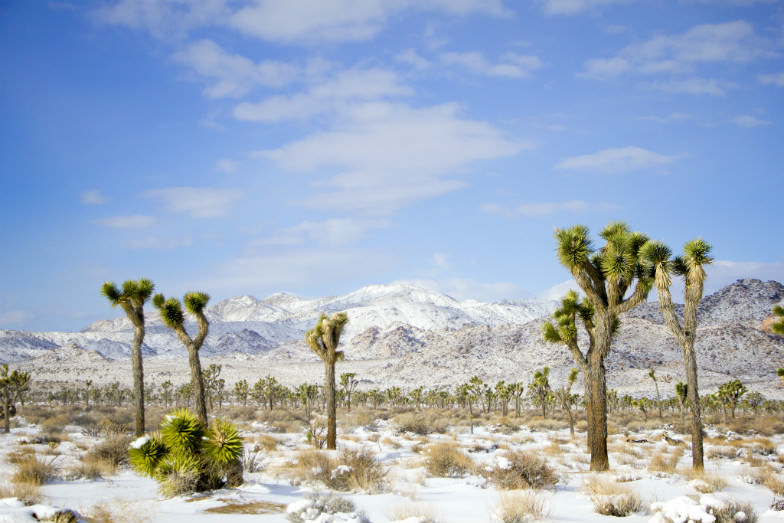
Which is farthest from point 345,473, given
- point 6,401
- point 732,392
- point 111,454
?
point 732,392

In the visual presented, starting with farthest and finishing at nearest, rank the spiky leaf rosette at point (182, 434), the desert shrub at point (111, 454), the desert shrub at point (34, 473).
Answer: the desert shrub at point (111, 454)
the desert shrub at point (34, 473)
the spiky leaf rosette at point (182, 434)

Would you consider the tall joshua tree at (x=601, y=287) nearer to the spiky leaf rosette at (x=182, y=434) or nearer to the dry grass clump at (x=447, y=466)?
the dry grass clump at (x=447, y=466)

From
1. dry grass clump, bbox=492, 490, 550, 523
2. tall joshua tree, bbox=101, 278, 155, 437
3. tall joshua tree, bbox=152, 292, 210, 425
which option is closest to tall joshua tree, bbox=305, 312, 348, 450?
tall joshua tree, bbox=152, 292, 210, 425

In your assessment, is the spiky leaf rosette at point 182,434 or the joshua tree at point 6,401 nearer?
the spiky leaf rosette at point 182,434

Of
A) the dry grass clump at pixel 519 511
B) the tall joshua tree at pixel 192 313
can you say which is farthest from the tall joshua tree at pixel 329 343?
the dry grass clump at pixel 519 511

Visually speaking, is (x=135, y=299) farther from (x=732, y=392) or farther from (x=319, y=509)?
(x=732, y=392)

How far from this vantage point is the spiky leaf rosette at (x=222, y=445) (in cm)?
1116

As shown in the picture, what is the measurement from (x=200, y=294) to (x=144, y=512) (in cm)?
1403

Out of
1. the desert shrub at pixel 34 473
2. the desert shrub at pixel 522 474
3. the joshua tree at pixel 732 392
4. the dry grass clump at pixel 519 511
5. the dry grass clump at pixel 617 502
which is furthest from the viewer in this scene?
the joshua tree at pixel 732 392

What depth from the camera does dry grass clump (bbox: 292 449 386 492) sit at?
40.0 feet

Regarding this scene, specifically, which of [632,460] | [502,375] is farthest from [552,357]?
[632,460]

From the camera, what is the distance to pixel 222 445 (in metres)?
11.3

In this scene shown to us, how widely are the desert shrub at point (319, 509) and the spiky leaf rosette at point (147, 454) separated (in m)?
3.83

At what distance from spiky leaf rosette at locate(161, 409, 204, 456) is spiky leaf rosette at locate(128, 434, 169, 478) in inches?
9.0
